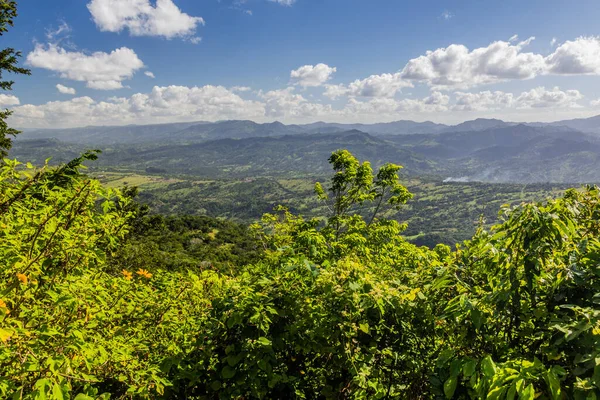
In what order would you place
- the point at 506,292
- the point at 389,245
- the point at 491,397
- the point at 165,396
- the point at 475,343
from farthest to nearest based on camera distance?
the point at 389,245 < the point at 165,396 < the point at 475,343 < the point at 506,292 < the point at 491,397

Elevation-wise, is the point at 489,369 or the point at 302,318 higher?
the point at 489,369

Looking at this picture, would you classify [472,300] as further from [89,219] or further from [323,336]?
[89,219]

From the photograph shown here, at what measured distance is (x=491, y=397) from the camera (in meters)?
2.16

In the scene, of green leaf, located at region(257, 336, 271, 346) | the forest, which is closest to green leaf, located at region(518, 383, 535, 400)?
the forest

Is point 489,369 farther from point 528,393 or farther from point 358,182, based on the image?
point 358,182

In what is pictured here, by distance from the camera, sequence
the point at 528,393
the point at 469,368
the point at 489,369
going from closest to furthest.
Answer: the point at 528,393, the point at 489,369, the point at 469,368

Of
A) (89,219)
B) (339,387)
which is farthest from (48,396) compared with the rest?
(339,387)

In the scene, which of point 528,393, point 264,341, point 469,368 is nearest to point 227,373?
point 264,341

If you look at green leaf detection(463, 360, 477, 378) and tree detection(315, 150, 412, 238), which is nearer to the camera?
green leaf detection(463, 360, 477, 378)

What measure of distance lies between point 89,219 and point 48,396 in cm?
215

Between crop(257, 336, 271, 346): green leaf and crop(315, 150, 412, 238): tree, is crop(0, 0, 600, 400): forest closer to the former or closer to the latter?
crop(257, 336, 271, 346): green leaf

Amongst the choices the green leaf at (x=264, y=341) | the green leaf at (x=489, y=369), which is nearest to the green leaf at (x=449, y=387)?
the green leaf at (x=489, y=369)

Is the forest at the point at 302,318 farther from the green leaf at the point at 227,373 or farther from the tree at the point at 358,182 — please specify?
the tree at the point at 358,182

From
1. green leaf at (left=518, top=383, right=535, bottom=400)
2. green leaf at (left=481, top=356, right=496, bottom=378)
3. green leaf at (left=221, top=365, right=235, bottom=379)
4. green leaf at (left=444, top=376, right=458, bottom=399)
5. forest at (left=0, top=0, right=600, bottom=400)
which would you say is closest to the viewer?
green leaf at (left=518, top=383, right=535, bottom=400)
